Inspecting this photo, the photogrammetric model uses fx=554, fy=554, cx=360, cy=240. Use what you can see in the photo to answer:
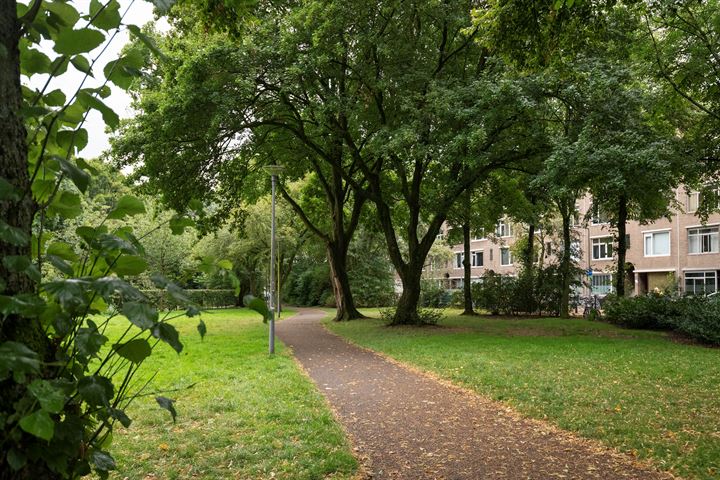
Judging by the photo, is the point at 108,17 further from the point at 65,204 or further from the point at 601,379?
the point at 601,379

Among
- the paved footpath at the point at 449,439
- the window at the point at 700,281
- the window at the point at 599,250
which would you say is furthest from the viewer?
the window at the point at 599,250

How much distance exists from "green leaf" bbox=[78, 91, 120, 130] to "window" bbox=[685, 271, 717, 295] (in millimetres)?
42740

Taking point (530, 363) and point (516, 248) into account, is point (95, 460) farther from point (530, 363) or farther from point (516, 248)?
point (516, 248)

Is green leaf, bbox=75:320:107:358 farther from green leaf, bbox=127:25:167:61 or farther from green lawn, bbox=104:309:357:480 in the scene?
green lawn, bbox=104:309:357:480

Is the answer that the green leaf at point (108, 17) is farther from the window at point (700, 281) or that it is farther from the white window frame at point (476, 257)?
the white window frame at point (476, 257)

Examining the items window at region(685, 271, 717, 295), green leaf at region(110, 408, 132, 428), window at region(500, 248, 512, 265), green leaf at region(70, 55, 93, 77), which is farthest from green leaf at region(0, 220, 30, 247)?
window at region(500, 248, 512, 265)

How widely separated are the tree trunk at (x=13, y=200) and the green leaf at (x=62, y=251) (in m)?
0.13

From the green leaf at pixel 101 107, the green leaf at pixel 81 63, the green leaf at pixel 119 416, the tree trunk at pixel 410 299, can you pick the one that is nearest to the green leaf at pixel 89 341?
the green leaf at pixel 119 416

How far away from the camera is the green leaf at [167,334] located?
1521 mm

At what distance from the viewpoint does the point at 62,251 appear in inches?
75.6

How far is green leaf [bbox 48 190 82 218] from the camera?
1.89 meters

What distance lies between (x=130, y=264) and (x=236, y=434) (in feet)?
16.5

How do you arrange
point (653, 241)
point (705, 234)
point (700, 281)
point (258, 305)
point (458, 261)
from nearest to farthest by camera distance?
point (258, 305) → point (705, 234) → point (700, 281) → point (653, 241) → point (458, 261)

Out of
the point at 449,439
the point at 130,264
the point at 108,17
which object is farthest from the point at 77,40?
the point at 449,439
